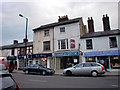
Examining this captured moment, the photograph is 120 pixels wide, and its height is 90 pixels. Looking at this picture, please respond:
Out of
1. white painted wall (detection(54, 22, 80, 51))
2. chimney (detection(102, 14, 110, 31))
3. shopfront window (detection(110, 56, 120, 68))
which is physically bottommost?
shopfront window (detection(110, 56, 120, 68))

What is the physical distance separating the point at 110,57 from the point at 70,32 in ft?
25.6

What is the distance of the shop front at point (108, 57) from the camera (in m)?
16.0

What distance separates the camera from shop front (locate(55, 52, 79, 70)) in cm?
1845

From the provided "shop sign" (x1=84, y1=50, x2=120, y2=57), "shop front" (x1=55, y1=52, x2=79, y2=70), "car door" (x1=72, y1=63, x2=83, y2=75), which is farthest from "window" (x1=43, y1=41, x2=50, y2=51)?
"car door" (x1=72, y1=63, x2=83, y2=75)

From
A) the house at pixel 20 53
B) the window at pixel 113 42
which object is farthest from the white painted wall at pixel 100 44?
the house at pixel 20 53

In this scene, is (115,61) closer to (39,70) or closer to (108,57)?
(108,57)

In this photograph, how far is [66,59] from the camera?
20.2 meters

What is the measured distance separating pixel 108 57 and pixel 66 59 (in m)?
7.23

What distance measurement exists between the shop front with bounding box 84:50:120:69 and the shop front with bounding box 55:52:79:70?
2167 mm

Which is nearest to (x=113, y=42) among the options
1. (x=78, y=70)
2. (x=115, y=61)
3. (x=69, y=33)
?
(x=115, y=61)

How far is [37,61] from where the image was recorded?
22.7 m

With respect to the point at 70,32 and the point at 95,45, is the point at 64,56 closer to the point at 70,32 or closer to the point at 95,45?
the point at 70,32

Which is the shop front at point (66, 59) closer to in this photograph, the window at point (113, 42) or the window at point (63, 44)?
the window at point (63, 44)

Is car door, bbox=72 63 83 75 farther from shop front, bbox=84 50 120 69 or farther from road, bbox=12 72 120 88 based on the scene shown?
shop front, bbox=84 50 120 69
